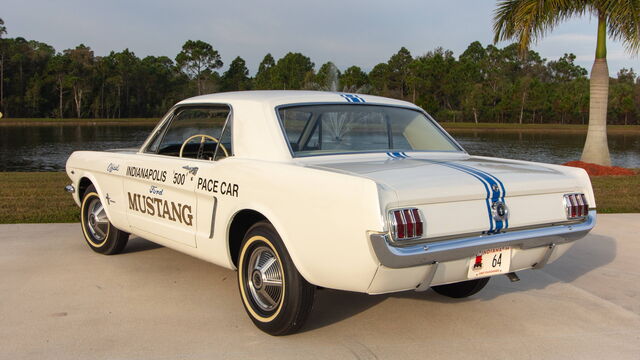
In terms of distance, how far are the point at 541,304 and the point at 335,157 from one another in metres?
1.93

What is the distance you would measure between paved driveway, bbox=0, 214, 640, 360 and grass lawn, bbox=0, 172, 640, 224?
226 centimetres

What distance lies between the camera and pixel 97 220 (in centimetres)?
597

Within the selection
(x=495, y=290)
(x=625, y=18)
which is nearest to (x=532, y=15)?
(x=625, y=18)

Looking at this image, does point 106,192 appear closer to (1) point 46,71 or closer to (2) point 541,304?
(2) point 541,304

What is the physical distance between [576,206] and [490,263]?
0.76 metres

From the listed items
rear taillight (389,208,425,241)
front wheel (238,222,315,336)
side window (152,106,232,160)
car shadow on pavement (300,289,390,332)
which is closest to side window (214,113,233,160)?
side window (152,106,232,160)

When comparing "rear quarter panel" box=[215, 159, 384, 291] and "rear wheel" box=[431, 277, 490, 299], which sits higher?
"rear quarter panel" box=[215, 159, 384, 291]

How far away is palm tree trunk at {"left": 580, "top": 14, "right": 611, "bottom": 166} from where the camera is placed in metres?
14.4

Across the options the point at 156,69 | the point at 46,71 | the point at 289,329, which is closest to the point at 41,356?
the point at 289,329

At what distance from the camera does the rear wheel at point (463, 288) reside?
461 cm

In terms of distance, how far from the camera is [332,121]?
4.54 meters

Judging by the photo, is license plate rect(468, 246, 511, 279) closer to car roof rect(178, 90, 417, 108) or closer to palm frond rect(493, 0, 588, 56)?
car roof rect(178, 90, 417, 108)

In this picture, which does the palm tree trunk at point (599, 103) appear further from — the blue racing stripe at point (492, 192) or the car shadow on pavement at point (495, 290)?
the blue racing stripe at point (492, 192)

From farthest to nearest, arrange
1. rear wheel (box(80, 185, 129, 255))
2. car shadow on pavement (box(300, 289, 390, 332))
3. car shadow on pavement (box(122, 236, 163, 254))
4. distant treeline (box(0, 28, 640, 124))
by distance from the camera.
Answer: distant treeline (box(0, 28, 640, 124)), car shadow on pavement (box(122, 236, 163, 254)), rear wheel (box(80, 185, 129, 255)), car shadow on pavement (box(300, 289, 390, 332))
